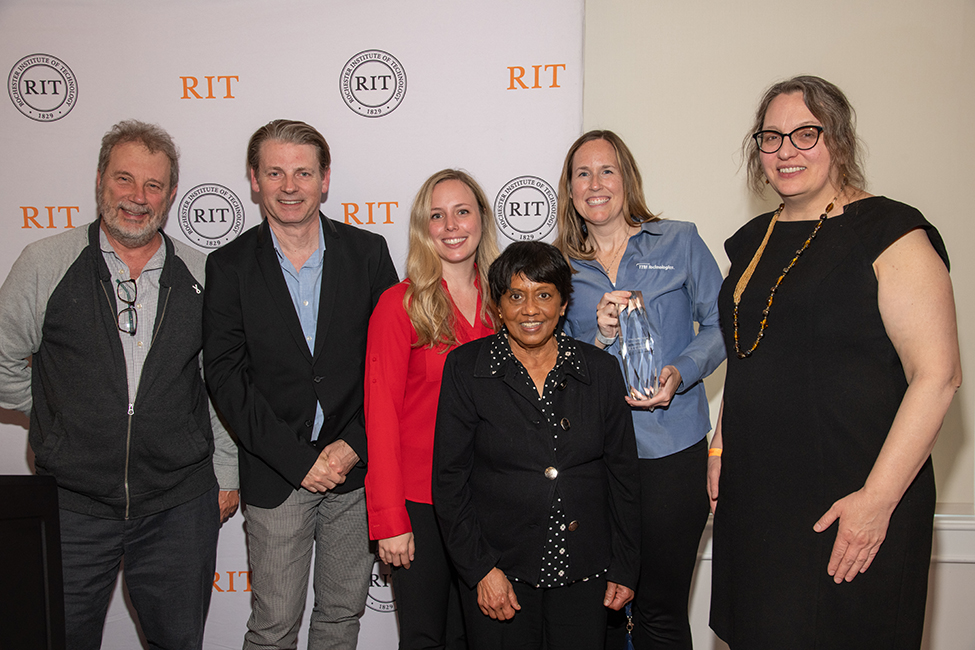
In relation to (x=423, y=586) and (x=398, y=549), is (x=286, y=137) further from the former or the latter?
(x=423, y=586)

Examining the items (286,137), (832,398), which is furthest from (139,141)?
(832,398)

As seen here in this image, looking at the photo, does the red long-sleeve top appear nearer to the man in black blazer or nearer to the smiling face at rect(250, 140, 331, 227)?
the man in black blazer

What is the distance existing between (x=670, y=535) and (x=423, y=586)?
797mm

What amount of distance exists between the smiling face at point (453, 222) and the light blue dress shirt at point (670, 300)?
1.23 feet

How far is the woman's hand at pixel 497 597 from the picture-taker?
169 cm

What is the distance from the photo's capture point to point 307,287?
226cm

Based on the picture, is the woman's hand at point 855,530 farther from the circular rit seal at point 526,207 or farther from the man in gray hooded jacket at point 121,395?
the man in gray hooded jacket at point 121,395

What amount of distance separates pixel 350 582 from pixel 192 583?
545 mm

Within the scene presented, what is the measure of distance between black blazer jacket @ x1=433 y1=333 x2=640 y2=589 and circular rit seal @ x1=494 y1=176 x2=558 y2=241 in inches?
39.3

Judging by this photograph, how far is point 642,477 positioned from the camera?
1.96 meters

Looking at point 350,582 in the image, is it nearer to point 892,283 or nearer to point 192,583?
point 192,583

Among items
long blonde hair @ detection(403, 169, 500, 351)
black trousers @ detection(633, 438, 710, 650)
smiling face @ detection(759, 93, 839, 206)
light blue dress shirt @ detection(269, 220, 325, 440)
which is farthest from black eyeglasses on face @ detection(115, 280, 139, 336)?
smiling face @ detection(759, 93, 839, 206)

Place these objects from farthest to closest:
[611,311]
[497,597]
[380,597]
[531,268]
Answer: [380,597], [611,311], [531,268], [497,597]

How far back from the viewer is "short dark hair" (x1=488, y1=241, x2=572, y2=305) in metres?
1.80
